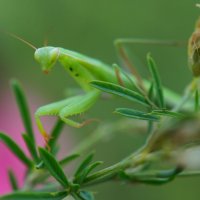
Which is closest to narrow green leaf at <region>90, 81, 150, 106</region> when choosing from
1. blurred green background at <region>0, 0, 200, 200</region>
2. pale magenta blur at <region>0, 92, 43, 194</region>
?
pale magenta blur at <region>0, 92, 43, 194</region>

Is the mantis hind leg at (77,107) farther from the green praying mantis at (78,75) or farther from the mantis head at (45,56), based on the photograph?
the mantis head at (45,56)

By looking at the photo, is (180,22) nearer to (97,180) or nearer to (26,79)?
(26,79)

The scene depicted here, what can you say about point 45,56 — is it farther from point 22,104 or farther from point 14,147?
point 14,147

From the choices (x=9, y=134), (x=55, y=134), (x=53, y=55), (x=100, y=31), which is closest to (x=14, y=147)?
(x=55, y=134)

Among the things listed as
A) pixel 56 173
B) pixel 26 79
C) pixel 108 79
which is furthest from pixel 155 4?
pixel 56 173

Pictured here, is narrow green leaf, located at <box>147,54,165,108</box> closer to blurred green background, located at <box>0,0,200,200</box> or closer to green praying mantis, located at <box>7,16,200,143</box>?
green praying mantis, located at <box>7,16,200,143</box>
